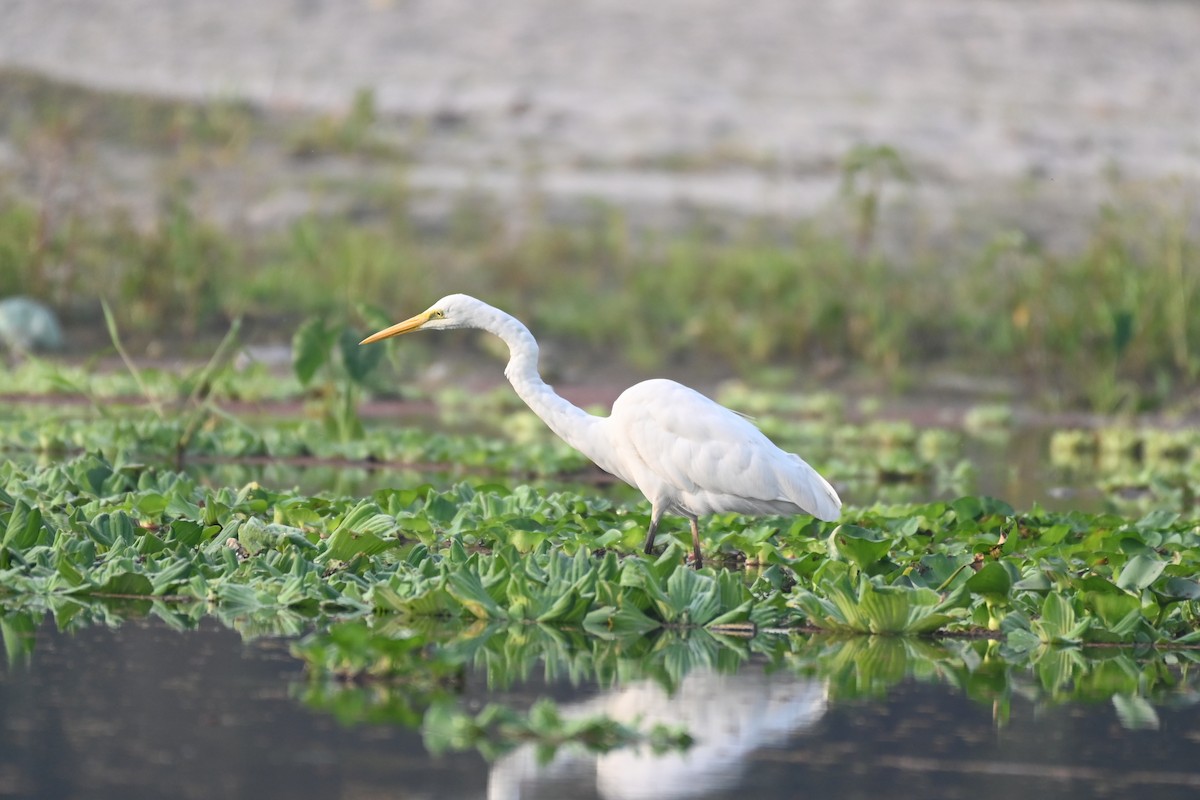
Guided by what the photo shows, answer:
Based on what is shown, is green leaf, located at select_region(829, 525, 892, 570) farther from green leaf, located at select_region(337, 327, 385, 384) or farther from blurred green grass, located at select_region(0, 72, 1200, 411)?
blurred green grass, located at select_region(0, 72, 1200, 411)

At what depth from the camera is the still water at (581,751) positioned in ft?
12.7

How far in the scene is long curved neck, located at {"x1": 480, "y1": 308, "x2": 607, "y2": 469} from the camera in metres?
6.96

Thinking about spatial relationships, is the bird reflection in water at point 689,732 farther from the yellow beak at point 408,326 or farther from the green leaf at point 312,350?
the green leaf at point 312,350

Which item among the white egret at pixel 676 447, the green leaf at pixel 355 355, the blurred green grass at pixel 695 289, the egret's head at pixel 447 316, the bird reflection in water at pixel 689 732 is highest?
the blurred green grass at pixel 695 289

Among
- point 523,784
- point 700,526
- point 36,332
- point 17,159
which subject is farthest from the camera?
point 17,159

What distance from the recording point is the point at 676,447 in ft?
21.8

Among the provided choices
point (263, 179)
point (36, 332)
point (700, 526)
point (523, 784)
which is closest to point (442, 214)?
point (263, 179)

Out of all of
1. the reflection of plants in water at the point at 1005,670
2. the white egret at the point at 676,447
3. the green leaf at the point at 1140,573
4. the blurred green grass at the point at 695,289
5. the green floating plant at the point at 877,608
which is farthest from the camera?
the blurred green grass at the point at 695,289

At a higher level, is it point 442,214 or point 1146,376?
point 442,214

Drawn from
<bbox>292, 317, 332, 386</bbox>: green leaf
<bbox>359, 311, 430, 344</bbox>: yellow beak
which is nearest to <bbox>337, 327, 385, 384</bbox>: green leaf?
<bbox>292, 317, 332, 386</bbox>: green leaf

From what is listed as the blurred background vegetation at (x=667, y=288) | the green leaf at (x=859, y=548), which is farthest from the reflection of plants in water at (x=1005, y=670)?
the blurred background vegetation at (x=667, y=288)

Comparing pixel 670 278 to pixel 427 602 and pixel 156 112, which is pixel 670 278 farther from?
pixel 427 602

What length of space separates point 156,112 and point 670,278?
32.9 ft

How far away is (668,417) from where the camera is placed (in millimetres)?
6688
